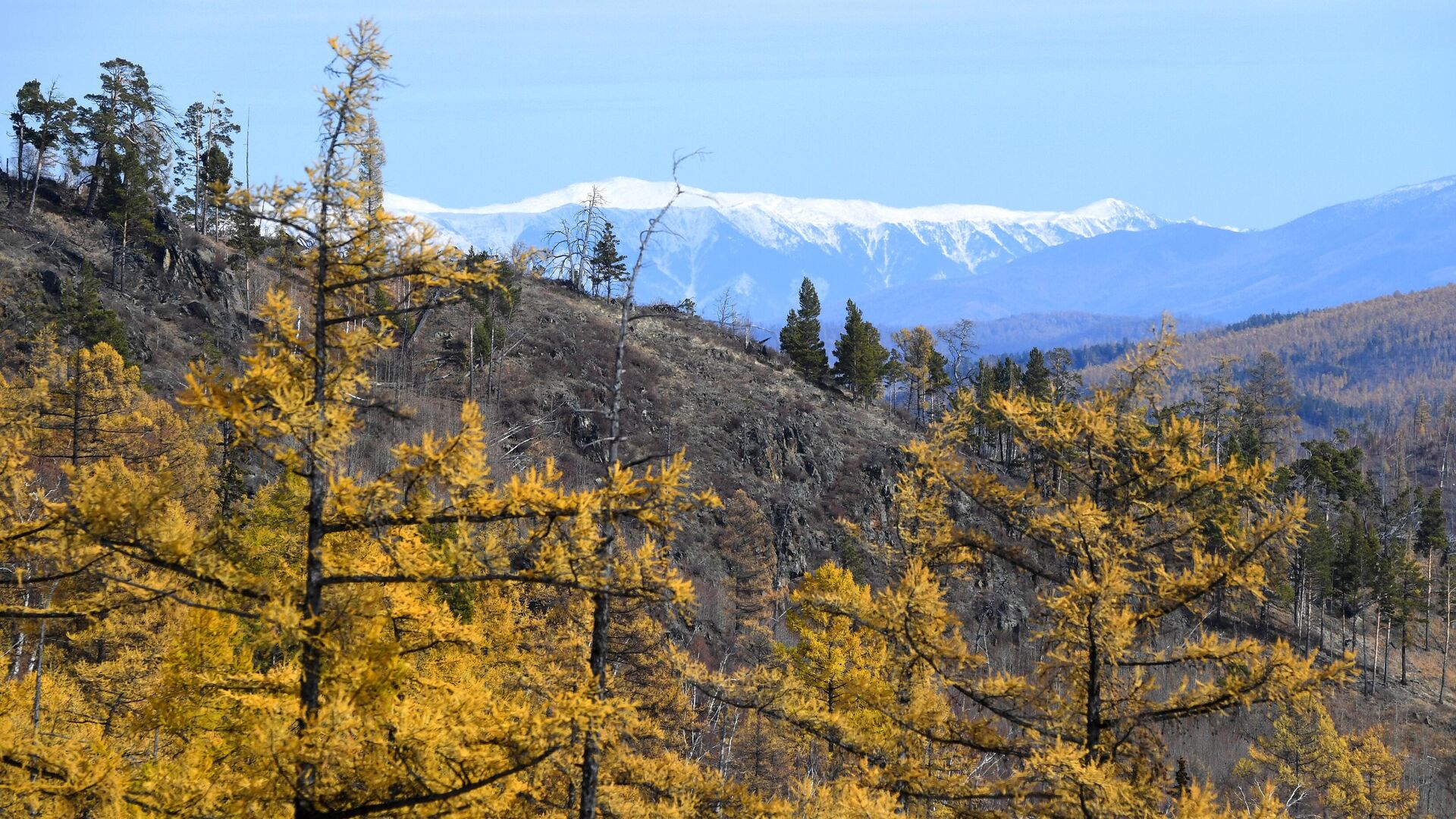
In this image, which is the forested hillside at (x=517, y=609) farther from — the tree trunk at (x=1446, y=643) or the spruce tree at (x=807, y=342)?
the tree trunk at (x=1446, y=643)

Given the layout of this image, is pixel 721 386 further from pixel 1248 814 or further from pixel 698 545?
pixel 1248 814

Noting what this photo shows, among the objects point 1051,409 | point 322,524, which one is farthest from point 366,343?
point 1051,409

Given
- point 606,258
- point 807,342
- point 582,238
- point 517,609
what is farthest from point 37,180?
point 517,609

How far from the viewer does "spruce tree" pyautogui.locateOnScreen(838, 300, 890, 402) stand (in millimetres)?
88375

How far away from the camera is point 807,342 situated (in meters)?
91.8

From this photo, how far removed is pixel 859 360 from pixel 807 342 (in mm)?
5886

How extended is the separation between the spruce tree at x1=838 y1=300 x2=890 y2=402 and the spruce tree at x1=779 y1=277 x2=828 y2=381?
172 cm

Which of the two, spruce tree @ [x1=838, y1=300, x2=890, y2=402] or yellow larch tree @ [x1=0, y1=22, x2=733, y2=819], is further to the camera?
spruce tree @ [x1=838, y1=300, x2=890, y2=402]

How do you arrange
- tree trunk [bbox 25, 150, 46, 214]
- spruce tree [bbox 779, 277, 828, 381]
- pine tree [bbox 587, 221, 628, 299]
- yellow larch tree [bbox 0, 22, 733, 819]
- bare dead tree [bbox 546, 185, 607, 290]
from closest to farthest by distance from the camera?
yellow larch tree [bbox 0, 22, 733, 819]
tree trunk [bbox 25, 150, 46, 214]
bare dead tree [bbox 546, 185, 607, 290]
spruce tree [bbox 779, 277, 828, 381]
pine tree [bbox 587, 221, 628, 299]

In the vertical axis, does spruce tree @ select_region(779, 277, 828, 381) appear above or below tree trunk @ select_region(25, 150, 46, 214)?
below

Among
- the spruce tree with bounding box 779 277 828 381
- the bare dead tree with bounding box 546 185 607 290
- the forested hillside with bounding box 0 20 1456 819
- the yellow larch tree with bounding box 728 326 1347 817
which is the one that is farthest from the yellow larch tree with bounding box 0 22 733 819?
the spruce tree with bounding box 779 277 828 381

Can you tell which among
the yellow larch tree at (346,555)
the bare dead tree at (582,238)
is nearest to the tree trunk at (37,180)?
the bare dead tree at (582,238)

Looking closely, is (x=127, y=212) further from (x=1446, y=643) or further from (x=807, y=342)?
(x=1446, y=643)

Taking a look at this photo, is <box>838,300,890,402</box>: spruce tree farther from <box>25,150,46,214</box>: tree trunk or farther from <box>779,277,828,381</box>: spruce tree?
<box>25,150,46,214</box>: tree trunk
